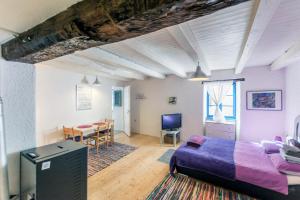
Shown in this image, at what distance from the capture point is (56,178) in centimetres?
129

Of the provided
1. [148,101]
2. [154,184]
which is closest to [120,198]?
[154,184]

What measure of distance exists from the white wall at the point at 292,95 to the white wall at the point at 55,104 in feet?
17.0

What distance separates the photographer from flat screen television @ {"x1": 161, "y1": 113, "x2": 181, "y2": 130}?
15.3 ft

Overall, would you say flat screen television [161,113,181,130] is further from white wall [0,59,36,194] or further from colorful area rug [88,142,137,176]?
white wall [0,59,36,194]

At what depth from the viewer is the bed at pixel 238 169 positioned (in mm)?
2012

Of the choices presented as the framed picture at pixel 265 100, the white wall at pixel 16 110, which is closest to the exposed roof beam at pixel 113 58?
the white wall at pixel 16 110

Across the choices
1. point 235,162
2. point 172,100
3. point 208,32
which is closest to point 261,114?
point 235,162

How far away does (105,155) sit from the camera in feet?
12.5

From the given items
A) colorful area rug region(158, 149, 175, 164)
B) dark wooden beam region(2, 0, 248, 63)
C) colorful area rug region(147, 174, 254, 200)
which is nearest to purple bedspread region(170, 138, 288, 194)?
colorful area rug region(147, 174, 254, 200)

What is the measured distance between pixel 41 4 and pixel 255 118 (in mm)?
4771

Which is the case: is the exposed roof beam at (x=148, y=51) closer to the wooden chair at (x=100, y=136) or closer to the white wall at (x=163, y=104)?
the white wall at (x=163, y=104)

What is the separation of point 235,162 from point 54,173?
2.45m

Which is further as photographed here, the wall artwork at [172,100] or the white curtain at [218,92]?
the wall artwork at [172,100]

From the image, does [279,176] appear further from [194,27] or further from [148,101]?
[148,101]
